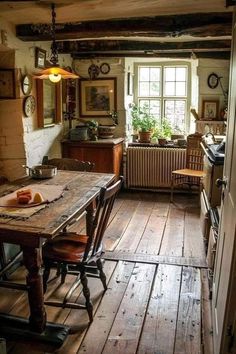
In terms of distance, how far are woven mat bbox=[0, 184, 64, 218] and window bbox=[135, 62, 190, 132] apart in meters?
3.41

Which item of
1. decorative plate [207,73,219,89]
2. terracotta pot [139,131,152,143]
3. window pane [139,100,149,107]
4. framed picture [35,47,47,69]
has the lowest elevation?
terracotta pot [139,131,152,143]

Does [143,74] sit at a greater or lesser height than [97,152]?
greater

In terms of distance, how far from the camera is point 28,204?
2.20 meters

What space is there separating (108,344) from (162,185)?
3.51 meters

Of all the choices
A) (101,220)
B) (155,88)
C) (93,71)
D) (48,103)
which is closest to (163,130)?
(155,88)

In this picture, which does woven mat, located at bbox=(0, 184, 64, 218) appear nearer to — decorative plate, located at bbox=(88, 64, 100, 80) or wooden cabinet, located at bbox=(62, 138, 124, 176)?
wooden cabinet, located at bbox=(62, 138, 124, 176)

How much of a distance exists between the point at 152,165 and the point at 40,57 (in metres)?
2.36

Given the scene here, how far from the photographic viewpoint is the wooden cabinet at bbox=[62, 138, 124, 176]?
15.7 ft

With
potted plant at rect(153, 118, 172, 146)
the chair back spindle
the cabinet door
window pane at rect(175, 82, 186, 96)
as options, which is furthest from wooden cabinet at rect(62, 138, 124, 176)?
the chair back spindle

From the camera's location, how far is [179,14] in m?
3.00

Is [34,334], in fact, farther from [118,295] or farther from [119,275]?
[119,275]

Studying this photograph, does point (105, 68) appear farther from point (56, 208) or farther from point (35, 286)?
point (35, 286)

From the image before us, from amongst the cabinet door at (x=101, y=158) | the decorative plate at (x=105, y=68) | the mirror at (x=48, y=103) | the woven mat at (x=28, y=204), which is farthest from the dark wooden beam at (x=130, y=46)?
the woven mat at (x=28, y=204)

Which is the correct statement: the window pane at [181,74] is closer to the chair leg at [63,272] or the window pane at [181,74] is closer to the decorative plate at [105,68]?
the decorative plate at [105,68]
